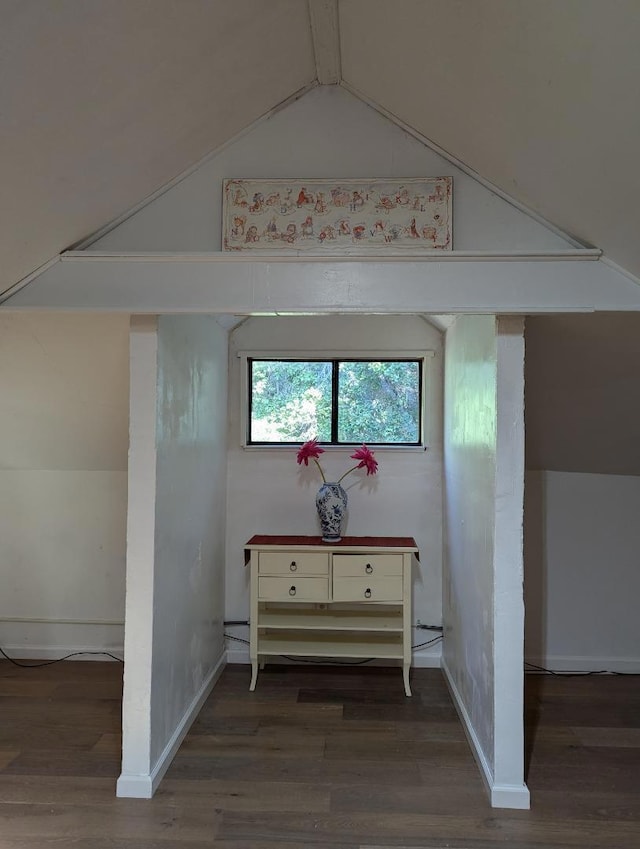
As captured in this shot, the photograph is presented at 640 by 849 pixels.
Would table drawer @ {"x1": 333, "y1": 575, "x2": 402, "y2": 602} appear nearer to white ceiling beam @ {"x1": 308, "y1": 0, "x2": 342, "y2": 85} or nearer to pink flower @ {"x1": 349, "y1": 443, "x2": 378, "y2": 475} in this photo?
pink flower @ {"x1": 349, "y1": 443, "x2": 378, "y2": 475}

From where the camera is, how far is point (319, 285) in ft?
7.13

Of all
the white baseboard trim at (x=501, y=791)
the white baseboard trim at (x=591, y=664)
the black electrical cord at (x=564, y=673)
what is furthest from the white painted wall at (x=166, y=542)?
the white baseboard trim at (x=591, y=664)

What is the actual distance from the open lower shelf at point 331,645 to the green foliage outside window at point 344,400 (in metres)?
1.18

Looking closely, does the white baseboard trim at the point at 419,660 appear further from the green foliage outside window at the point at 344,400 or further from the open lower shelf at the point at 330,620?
the green foliage outside window at the point at 344,400

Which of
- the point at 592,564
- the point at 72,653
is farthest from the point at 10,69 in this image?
the point at 592,564

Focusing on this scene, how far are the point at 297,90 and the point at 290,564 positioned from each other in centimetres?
230

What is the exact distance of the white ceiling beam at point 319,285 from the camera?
212 cm

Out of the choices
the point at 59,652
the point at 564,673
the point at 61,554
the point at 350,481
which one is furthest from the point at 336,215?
the point at 59,652

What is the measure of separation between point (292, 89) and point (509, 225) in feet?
3.07

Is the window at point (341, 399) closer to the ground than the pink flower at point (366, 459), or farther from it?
farther from it

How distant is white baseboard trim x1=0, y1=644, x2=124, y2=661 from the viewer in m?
3.66

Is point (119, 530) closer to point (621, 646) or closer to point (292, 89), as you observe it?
point (292, 89)

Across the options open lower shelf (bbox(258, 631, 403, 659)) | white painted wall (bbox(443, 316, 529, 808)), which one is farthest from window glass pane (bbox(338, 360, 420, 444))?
open lower shelf (bbox(258, 631, 403, 659))

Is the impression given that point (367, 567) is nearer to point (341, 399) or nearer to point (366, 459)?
point (366, 459)
